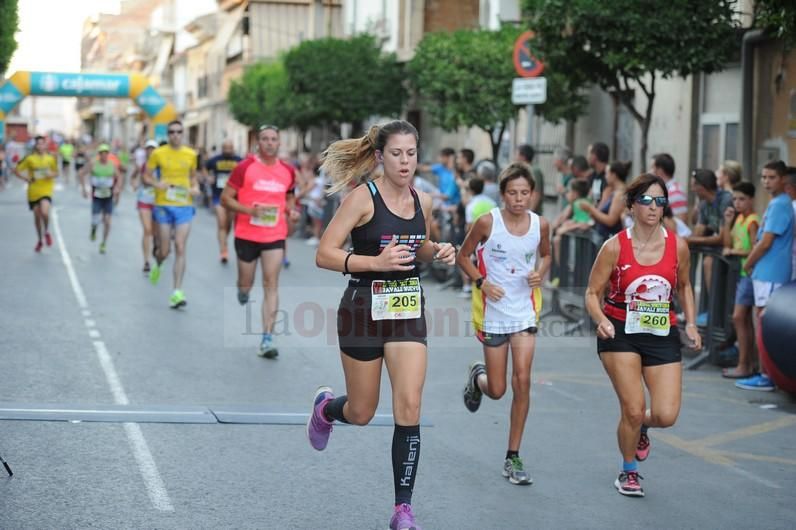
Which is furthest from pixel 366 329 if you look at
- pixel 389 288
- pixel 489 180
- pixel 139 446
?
pixel 489 180

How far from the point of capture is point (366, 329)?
234 inches

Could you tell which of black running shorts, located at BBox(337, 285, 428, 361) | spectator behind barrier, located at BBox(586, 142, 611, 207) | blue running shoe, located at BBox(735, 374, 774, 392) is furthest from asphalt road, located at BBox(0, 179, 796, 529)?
spectator behind barrier, located at BBox(586, 142, 611, 207)

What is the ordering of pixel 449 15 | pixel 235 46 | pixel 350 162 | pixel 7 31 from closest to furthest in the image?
pixel 350 162 → pixel 449 15 → pixel 7 31 → pixel 235 46

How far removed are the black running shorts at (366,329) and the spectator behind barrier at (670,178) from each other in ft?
22.7

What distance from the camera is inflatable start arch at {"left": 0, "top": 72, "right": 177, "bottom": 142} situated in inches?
1511

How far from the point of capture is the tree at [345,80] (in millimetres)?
31531

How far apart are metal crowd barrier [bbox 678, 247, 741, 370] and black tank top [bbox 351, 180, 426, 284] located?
Answer: 18.8 ft

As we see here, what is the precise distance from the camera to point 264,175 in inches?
464

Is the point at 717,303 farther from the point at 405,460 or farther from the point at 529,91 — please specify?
the point at 405,460

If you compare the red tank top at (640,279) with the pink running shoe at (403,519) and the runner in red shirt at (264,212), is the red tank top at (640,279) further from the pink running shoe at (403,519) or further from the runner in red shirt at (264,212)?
the runner in red shirt at (264,212)

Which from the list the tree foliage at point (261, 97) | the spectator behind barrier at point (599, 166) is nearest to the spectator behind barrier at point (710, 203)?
the spectator behind barrier at point (599, 166)

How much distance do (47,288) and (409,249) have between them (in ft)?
35.4

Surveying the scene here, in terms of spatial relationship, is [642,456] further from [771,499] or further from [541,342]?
[541,342]

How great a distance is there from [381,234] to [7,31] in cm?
3249
